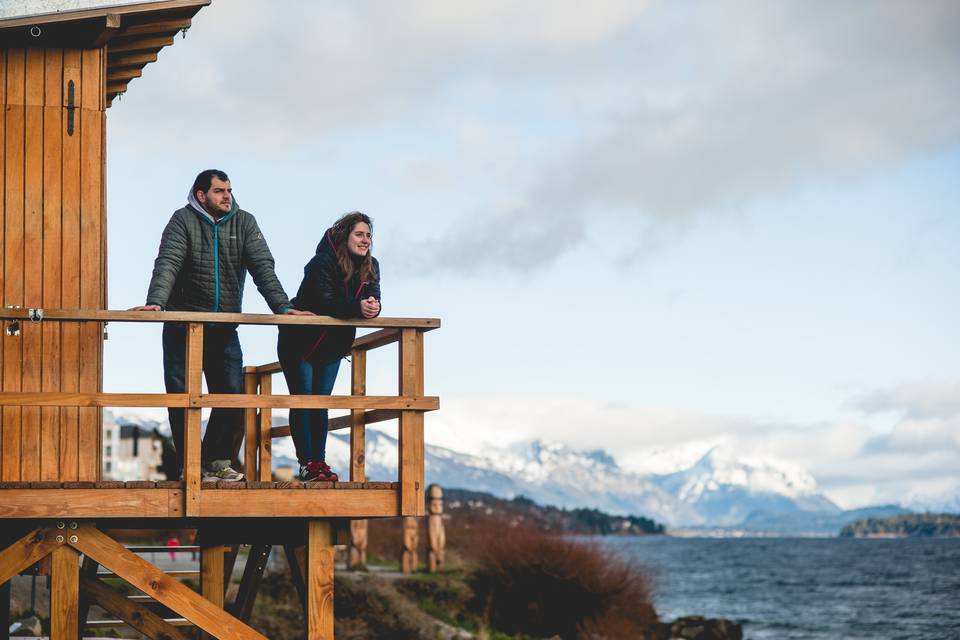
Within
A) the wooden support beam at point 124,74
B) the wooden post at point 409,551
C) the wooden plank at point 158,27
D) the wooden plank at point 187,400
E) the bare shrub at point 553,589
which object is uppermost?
the wooden plank at point 158,27

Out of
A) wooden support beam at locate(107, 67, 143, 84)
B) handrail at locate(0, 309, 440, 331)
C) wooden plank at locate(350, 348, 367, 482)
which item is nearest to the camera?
handrail at locate(0, 309, 440, 331)

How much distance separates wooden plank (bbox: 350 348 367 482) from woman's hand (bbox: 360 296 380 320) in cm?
109

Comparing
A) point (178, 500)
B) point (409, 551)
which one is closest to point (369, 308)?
point (178, 500)

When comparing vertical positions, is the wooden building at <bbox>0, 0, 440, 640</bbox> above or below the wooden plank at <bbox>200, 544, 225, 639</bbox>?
above

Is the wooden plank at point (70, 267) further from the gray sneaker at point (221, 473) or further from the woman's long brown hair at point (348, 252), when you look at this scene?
the woman's long brown hair at point (348, 252)

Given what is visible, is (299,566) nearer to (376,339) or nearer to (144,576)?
(144,576)

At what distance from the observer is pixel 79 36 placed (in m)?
11.2

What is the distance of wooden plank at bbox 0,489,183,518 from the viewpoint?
31.5ft

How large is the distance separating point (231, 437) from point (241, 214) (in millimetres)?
1686

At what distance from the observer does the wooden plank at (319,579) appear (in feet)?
33.4

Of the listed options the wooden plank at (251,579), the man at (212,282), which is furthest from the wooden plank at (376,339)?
the wooden plank at (251,579)

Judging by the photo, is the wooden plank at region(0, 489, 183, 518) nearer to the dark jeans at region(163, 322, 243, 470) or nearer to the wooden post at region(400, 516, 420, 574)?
the dark jeans at region(163, 322, 243, 470)

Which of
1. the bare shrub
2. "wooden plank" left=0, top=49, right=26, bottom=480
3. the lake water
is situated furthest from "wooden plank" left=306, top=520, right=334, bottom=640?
the lake water

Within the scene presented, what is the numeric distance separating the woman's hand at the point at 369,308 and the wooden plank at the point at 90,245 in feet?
7.11
